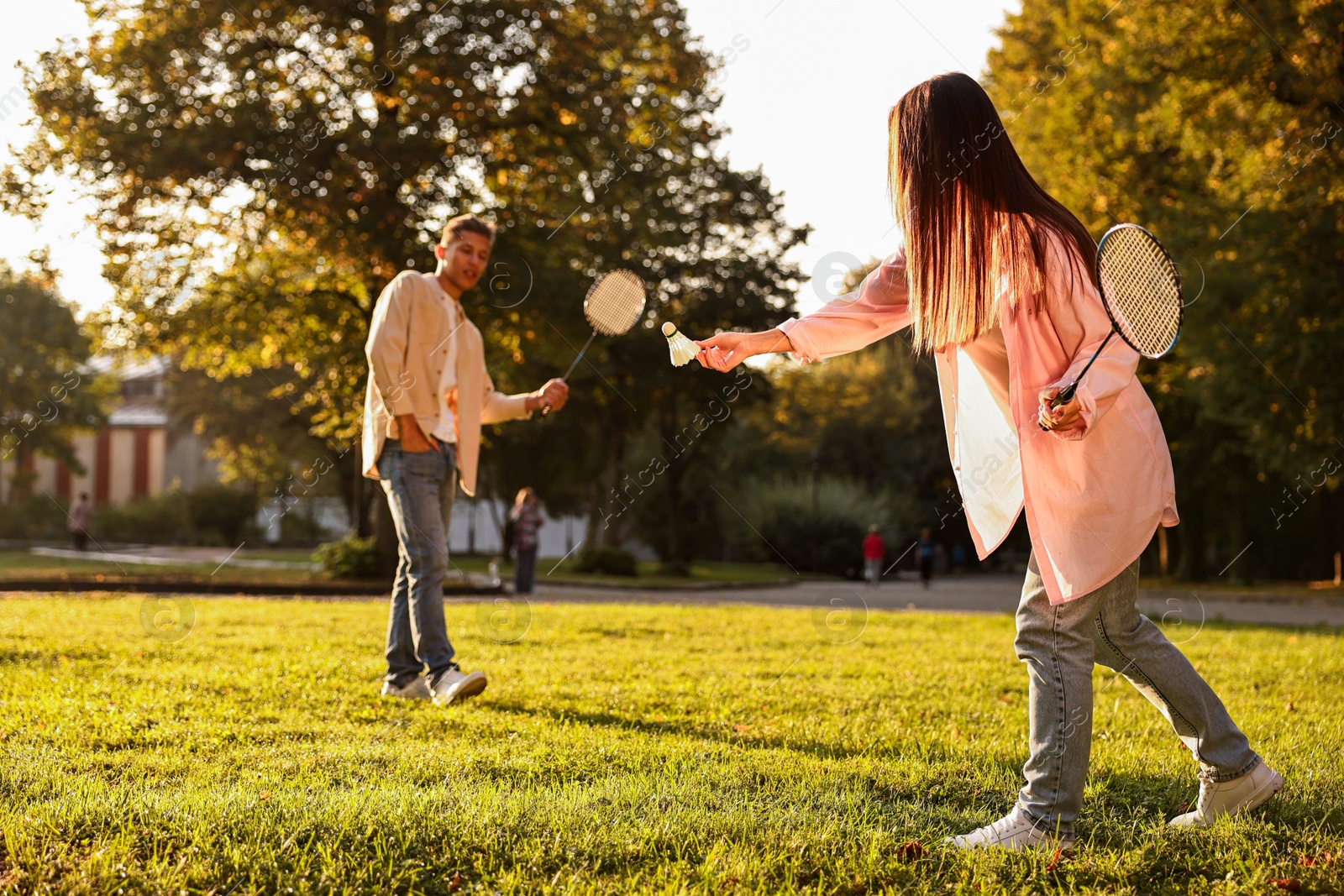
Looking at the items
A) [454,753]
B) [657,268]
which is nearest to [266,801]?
[454,753]

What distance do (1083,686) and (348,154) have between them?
17.2m

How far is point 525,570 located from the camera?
59.0 feet

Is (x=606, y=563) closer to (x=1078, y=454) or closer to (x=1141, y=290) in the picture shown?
(x=1078, y=454)

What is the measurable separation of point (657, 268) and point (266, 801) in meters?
26.8

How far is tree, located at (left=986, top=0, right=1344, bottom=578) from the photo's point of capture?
19250 mm

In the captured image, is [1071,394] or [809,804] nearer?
[1071,394]

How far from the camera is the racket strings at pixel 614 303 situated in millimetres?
5359

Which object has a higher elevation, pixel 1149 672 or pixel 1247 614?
pixel 1149 672

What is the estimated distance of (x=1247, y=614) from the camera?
17109 mm

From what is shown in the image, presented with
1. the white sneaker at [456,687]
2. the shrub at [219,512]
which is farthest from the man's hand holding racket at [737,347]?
the shrub at [219,512]

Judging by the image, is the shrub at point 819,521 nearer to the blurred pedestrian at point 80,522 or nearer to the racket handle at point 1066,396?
the blurred pedestrian at point 80,522

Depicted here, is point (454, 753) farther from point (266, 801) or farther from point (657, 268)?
point (657, 268)

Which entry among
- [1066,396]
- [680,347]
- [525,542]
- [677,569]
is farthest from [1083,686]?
[677,569]

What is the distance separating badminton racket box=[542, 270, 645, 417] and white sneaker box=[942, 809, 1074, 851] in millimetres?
2966
